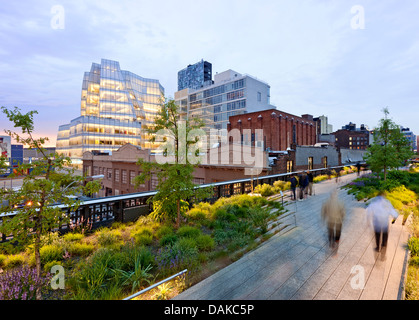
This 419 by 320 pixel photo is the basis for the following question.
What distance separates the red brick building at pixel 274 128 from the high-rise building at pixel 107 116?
3164 centimetres

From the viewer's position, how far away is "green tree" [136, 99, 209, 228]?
23.6 feet

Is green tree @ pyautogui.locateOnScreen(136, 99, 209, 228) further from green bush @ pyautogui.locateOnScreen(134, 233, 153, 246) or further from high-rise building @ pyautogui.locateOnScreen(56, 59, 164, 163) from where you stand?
high-rise building @ pyautogui.locateOnScreen(56, 59, 164, 163)

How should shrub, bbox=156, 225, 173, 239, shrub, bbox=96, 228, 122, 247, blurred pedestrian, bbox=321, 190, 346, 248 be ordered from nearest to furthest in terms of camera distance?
blurred pedestrian, bbox=321, 190, 346, 248, shrub, bbox=96, 228, 122, 247, shrub, bbox=156, 225, 173, 239

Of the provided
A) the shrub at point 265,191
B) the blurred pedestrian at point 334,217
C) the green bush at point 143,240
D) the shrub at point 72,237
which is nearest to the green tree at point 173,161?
the green bush at point 143,240

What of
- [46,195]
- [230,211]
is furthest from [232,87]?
[46,195]

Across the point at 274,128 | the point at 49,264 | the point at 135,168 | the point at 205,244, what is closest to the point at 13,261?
the point at 49,264

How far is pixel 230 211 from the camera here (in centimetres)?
870

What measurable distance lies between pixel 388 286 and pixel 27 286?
7.16m

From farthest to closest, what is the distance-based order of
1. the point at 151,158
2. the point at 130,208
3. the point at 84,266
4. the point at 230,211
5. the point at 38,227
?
the point at 151,158 → the point at 230,211 → the point at 130,208 → the point at 84,266 → the point at 38,227

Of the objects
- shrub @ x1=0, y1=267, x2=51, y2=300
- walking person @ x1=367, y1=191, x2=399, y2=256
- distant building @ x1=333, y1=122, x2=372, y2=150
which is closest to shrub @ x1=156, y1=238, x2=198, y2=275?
shrub @ x1=0, y1=267, x2=51, y2=300

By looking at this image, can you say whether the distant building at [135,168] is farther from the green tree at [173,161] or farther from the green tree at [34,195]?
the green tree at [34,195]

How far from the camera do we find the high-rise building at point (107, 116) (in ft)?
195

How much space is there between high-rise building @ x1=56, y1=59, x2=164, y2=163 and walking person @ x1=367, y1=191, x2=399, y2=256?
59124 millimetres
